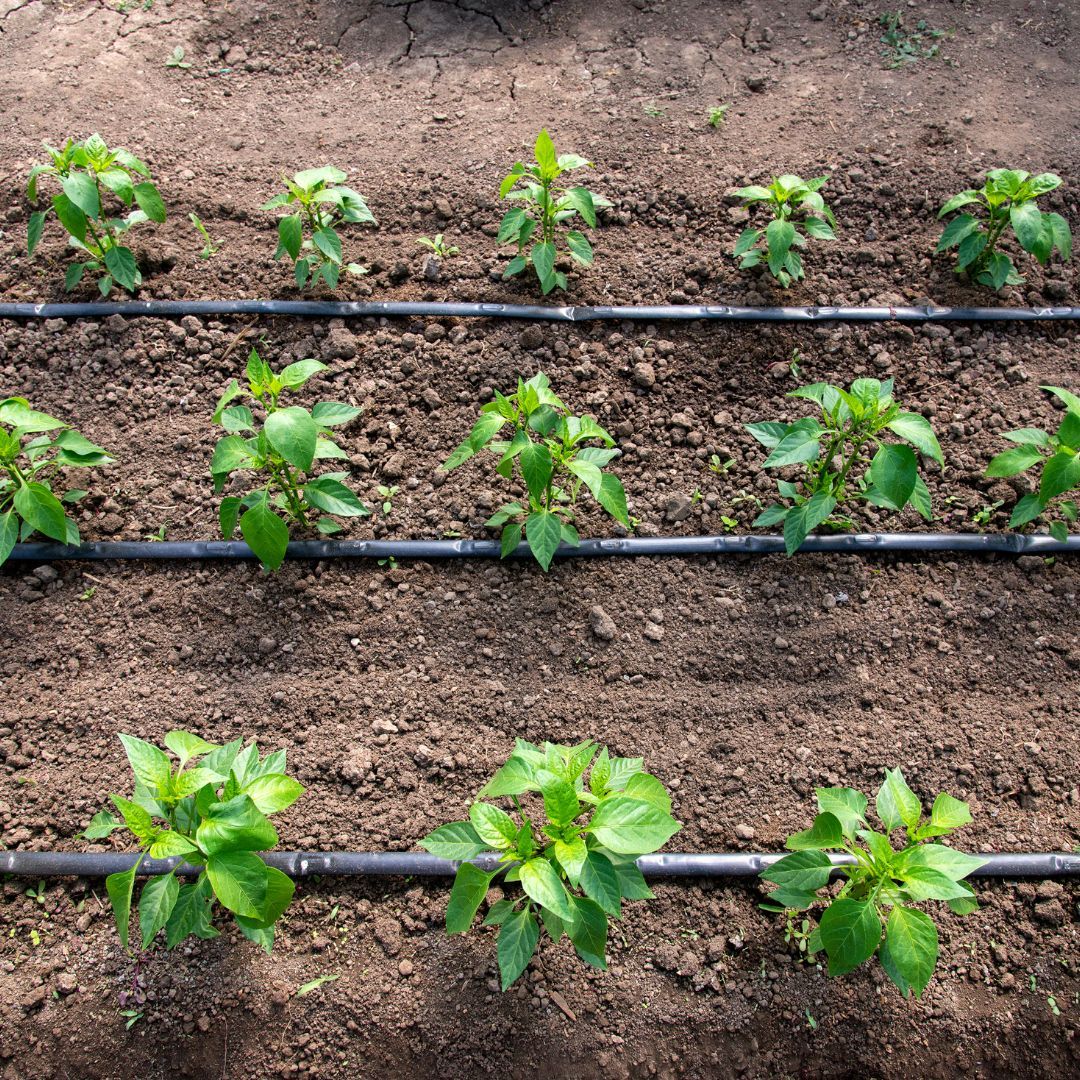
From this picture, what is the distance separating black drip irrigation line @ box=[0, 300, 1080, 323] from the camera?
11.4 ft

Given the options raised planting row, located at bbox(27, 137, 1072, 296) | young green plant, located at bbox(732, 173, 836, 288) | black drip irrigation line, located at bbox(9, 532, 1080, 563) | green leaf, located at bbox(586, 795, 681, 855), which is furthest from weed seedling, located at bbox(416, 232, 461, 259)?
green leaf, located at bbox(586, 795, 681, 855)

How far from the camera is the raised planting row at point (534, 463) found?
260 centimetres

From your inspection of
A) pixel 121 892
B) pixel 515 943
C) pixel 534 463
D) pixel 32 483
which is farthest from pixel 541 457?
pixel 32 483

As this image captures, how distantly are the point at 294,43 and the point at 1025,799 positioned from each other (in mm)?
5024

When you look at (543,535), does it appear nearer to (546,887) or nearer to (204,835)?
(546,887)

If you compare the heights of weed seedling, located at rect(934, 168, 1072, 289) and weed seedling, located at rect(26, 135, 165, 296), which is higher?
weed seedling, located at rect(26, 135, 165, 296)

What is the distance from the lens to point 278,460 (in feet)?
9.07

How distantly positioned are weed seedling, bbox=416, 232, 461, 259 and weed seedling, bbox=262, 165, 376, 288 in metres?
0.31

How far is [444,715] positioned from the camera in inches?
105

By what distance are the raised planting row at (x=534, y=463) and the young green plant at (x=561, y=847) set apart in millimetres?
794

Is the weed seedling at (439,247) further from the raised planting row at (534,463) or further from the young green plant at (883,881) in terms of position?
the young green plant at (883,881)

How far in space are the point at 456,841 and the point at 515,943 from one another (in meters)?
0.28

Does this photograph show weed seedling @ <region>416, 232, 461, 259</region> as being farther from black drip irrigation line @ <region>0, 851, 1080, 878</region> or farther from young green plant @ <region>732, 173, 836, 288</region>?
black drip irrigation line @ <region>0, 851, 1080, 878</region>

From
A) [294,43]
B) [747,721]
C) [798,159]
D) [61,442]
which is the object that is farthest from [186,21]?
[747,721]
